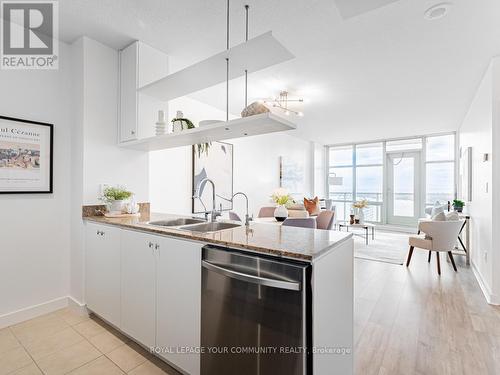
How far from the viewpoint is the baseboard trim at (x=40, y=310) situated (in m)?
2.18

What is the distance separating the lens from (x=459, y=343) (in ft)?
6.40

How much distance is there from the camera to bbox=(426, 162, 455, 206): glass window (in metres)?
6.52

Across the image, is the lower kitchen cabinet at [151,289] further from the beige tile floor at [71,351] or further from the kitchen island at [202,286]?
the beige tile floor at [71,351]

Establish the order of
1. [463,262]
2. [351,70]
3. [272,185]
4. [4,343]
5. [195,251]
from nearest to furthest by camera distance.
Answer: [195,251] → [4,343] → [351,70] → [463,262] → [272,185]

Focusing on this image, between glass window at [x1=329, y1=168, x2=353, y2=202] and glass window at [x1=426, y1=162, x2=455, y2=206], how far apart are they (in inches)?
81.1

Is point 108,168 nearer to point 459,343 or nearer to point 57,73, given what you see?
point 57,73

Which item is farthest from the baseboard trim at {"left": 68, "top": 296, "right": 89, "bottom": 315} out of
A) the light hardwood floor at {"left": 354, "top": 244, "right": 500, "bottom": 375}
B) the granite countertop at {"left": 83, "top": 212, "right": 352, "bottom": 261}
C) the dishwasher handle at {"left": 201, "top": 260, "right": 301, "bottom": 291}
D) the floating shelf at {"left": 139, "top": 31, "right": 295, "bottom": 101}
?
the light hardwood floor at {"left": 354, "top": 244, "right": 500, "bottom": 375}

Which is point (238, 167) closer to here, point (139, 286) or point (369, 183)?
point (139, 286)

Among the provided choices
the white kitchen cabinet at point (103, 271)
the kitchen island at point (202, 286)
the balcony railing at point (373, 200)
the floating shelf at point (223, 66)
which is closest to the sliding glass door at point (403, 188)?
the balcony railing at point (373, 200)

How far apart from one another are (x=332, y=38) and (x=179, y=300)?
2.55 metres

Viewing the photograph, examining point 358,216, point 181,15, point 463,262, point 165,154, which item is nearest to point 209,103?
point 165,154

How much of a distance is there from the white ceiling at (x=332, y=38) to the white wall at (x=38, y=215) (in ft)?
1.83

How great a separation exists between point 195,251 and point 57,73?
238 cm

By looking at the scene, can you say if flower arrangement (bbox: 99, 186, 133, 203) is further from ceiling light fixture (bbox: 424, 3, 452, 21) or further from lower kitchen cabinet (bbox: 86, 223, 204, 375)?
ceiling light fixture (bbox: 424, 3, 452, 21)
